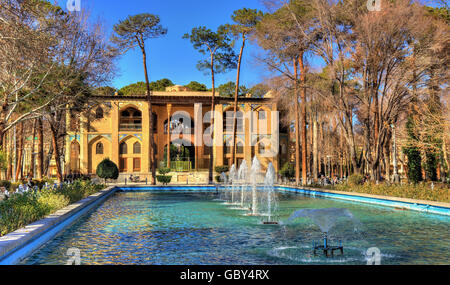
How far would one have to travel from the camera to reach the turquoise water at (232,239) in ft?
20.7

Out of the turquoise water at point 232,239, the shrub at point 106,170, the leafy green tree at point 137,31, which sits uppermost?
the leafy green tree at point 137,31

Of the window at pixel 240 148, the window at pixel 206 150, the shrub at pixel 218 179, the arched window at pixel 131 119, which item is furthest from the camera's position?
the window at pixel 206 150

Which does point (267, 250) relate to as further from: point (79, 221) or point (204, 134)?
point (204, 134)

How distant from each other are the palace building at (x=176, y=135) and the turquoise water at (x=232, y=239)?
2038 centimetres

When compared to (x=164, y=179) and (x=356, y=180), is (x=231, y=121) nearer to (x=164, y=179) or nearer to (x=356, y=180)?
(x=164, y=179)

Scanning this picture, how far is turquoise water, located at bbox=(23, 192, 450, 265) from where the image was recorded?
632 cm

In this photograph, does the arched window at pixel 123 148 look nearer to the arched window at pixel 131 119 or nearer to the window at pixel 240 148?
the arched window at pixel 131 119

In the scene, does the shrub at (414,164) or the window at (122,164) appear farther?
the window at (122,164)

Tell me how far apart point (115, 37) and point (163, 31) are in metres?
2.87

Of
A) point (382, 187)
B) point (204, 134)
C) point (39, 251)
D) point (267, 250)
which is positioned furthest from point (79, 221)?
point (204, 134)

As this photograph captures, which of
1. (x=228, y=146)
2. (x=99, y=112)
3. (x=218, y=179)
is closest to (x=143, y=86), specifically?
(x=99, y=112)

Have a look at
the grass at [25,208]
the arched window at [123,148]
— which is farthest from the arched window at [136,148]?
the grass at [25,208]

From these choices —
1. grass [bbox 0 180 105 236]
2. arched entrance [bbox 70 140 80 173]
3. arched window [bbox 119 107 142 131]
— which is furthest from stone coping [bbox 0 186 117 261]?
arched window [bbox 119 107 142 131]

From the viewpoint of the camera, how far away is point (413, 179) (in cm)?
2142
